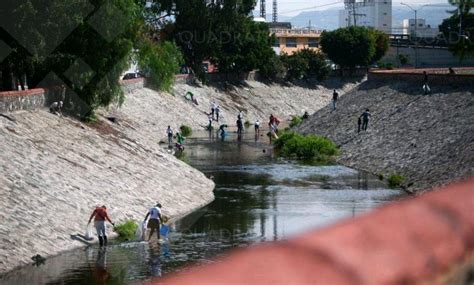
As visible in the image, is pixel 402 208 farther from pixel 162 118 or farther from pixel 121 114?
pixel 162 118

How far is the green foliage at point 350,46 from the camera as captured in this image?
12044 centimetres

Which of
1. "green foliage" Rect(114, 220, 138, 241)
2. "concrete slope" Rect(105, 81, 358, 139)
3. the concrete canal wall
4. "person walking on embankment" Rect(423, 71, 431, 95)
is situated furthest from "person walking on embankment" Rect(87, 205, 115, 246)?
"person walking on embankment" Rect(423, 71, 431, 95)

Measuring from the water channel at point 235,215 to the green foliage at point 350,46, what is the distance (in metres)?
58.7

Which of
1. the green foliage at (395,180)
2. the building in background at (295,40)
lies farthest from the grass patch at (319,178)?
the building in background at (295,40)

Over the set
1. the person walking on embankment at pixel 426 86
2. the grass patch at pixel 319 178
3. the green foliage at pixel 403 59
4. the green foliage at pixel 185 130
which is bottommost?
the green foliage at pixel 185 130

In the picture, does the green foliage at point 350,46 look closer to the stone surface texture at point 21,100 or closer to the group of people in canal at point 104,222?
the stone surface texture at point 21,100

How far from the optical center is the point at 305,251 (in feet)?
8.63

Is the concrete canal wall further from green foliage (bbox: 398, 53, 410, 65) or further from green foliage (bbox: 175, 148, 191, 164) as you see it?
green foliage (bbox: 398, 53, 410, 65)

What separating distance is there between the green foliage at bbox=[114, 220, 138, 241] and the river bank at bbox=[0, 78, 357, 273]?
1043 mm

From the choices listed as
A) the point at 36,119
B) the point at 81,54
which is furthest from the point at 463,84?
the point at 36,119

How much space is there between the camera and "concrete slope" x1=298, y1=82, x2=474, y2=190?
160 ft

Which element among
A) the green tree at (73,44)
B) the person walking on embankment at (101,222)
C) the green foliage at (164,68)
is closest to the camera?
the person walking on embankment at (101,222)

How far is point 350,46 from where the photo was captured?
120188mm

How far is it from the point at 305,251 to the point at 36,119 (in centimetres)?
4011
